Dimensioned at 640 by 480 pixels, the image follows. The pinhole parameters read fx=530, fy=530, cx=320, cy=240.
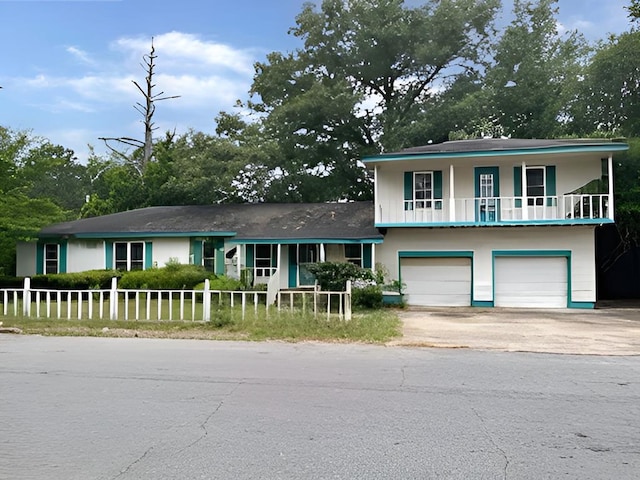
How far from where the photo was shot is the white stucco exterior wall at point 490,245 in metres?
19.9

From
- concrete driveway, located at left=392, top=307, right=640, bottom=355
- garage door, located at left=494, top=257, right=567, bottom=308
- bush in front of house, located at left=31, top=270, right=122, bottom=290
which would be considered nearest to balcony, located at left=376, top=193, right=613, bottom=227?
garage door, located at left=494, top=257, right=567, bottom=308

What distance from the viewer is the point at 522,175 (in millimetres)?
19766

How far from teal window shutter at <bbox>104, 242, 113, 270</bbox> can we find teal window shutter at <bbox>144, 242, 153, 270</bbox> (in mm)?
1547

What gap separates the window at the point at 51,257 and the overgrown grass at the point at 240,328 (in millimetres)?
10033

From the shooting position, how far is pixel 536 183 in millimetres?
20484

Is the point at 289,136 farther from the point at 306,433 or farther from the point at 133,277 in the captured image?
the point at 306,433

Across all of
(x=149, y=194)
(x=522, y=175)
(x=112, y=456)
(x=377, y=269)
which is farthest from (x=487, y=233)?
(x=149, y=194)

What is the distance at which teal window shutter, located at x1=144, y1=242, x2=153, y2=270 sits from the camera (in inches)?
858

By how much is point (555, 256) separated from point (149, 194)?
2341cm

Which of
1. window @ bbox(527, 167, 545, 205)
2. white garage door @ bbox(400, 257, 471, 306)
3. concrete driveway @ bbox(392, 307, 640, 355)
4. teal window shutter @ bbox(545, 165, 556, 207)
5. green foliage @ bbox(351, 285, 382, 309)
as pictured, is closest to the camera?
concrete driveway @ bbox(392, 307, 640, 355)

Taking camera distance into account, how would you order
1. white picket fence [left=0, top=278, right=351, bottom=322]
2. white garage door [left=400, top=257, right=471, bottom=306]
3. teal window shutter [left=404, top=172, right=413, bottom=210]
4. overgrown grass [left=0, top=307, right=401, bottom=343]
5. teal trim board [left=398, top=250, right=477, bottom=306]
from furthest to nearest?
teal window shutter [left=404, top=172, right=413, bottom=210]
white garage door [left=400, top=257, right=471, bottom=306]
teal trim board [left=398, top=250, right=477, bottom=306]
white picket fence [left=0, top=278, right=351, bottom=322]
overgrown grass [left=0, top=307, right=401, bottom=343]

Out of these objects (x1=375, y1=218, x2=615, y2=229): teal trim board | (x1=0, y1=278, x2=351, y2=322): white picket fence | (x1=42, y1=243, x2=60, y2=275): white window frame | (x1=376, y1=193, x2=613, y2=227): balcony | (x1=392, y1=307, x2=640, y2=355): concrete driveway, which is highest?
(x1=376, y1=193, x2=613, y2=227): balcony

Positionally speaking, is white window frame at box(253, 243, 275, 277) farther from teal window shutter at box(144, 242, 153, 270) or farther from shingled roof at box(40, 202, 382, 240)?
teal window shutter at box(144, 242, 153, 270)

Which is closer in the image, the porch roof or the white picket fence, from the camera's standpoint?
the white picket fence
